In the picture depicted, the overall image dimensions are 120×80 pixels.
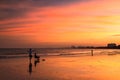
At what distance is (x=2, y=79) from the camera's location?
21.7 meters

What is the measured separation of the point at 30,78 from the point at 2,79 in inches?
88.2

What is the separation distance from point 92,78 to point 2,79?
7165 millimetres

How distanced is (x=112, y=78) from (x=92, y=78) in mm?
1604

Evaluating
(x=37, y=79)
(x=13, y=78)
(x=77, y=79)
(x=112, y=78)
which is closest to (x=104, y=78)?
(x=112, y=78)

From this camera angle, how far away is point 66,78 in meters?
22.4

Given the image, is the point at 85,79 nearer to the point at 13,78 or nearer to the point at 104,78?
the point at 104,78

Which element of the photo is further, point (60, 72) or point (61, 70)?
point (61, 70)

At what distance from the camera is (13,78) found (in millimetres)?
22328

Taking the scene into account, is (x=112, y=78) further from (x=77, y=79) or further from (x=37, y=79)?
(x=37, y=79)

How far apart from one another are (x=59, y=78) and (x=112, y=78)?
4.27 m

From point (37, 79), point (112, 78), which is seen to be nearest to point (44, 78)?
point (37, 79)

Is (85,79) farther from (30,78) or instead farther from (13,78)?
(13,78)

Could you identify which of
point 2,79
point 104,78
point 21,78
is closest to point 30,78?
point 21,78

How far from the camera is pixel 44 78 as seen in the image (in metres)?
22.4
